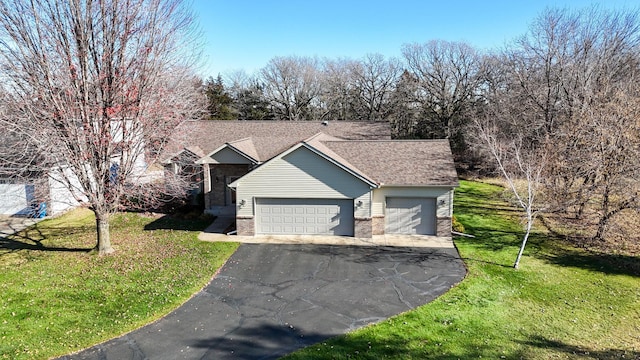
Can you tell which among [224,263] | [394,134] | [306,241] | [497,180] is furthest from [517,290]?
[394,134]

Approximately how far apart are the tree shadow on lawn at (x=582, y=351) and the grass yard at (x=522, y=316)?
0.08ft

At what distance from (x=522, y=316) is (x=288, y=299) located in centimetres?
704

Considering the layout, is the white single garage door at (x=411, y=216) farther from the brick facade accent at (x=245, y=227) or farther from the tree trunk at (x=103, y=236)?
the tree trunk at (x=103, y=236)

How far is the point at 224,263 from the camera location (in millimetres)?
15445

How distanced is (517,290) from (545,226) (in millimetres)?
9716

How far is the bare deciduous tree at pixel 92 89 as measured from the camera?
13.6m

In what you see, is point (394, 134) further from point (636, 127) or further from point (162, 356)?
point (162, 356)

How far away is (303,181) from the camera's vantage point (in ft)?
60.1

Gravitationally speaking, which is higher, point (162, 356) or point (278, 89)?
point (278, 89)

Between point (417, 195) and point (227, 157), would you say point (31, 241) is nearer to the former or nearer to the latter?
point (227, 157)

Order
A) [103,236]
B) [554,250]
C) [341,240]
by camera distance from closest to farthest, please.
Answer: [103,236]
[554,250]
[341,240]

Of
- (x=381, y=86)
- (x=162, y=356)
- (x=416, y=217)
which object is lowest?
(x=162, y=356)

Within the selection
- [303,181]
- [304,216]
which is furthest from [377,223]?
[303,181]

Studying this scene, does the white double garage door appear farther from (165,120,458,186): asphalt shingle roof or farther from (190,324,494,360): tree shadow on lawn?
(190,324,494,360): tree shadow on lawn
